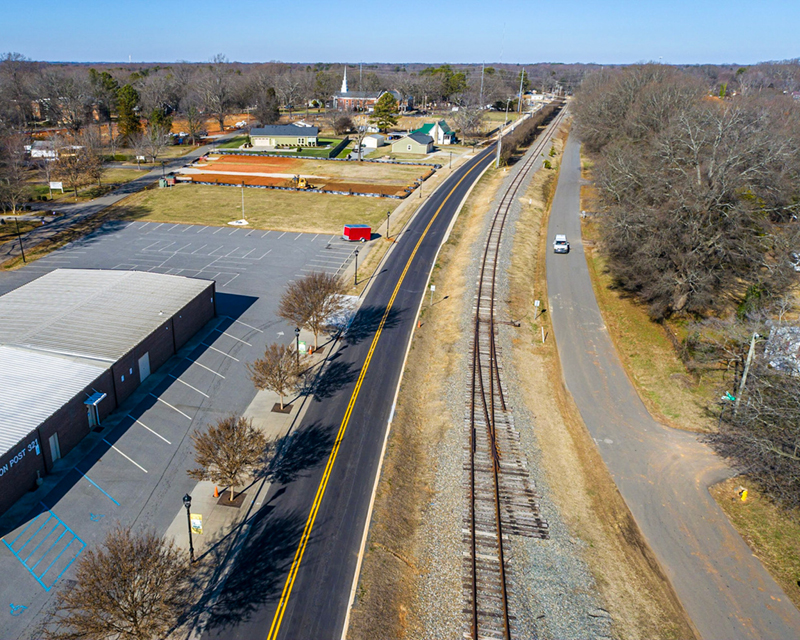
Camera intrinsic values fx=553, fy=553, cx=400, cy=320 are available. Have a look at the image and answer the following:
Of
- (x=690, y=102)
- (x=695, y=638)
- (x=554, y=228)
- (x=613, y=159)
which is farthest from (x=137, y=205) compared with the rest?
(x=695, y=638)

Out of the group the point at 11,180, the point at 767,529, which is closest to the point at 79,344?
the point at 767,529

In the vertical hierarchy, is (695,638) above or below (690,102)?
below

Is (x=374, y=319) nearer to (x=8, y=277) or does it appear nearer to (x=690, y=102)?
(x=8, y=277)

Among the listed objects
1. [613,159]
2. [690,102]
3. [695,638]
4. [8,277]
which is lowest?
[695,638]

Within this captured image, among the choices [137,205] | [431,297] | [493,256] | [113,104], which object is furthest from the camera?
[113,104]

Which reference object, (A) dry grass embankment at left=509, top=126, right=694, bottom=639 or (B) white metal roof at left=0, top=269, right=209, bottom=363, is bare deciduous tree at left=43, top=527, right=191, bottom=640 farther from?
(A) dry grass embankment at left=509, top=126, right=694, bottom=639

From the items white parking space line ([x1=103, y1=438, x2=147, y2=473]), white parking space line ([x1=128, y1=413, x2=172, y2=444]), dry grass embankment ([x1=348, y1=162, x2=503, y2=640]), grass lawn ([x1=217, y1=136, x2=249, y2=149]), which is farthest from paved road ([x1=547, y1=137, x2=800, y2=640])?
grass lawn ([x1=217, y1=136, x2=249, y2=149])
